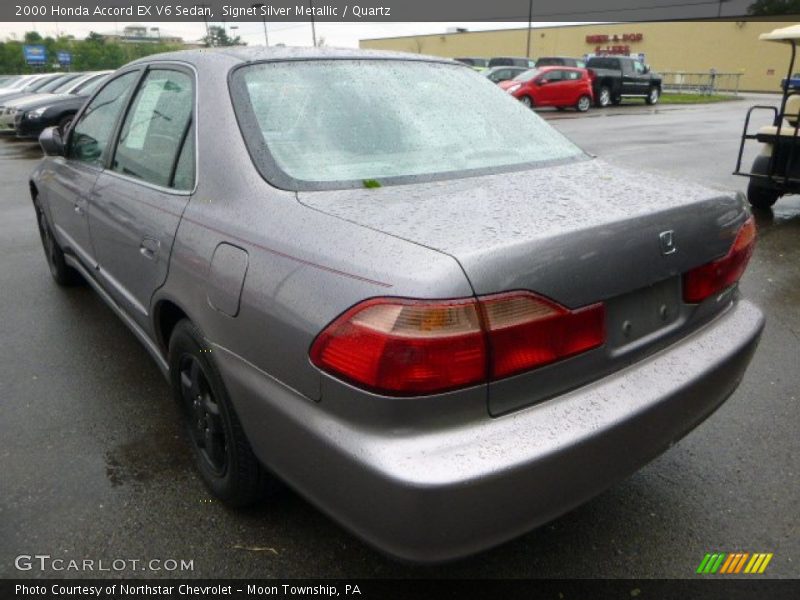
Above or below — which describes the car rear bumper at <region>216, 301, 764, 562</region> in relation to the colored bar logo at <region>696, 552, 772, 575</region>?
above

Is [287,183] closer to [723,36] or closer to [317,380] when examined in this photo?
[317,380]

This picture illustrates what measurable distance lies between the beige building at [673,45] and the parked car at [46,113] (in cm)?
3772

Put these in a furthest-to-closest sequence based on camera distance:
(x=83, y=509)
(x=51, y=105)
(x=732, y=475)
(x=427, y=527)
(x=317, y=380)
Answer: (x=51, y=105) < (x=732, y=475) < (x=83, y=509) < (x=317, y=380) < (x=427, y=527)

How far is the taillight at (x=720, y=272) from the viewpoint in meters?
2.07

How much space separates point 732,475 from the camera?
257cm

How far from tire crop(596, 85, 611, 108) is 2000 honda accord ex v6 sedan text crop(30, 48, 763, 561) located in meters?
26.6

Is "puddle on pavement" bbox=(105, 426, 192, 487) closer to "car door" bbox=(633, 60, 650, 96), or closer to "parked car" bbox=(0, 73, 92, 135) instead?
"parked car" bbox=(0, 73, 92, 135)

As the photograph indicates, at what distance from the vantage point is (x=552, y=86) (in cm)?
2320

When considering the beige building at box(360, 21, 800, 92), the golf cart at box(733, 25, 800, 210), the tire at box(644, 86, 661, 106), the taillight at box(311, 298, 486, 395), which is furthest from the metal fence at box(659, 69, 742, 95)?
the taillight at box(311, 298, 486, 395)

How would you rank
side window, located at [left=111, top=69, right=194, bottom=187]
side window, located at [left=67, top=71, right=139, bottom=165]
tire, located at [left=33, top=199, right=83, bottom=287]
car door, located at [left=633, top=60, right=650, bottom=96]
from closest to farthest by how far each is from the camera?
side window, located at [left=111, top=69, right=194, bottom=187] < side window, located at [left=67, top=71, right=139, bottom=165] < tire, located at [left=33, top=199, right=83, bottom=287] < car door, located at [left=633, top=60, right=650, bottom=96]

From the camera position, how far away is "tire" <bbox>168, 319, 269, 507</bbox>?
213 cm

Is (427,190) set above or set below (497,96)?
below

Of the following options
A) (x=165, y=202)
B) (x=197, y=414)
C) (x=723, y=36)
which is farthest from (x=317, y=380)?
(x=723, y=36)

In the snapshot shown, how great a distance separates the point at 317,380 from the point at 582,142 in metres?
13.4
